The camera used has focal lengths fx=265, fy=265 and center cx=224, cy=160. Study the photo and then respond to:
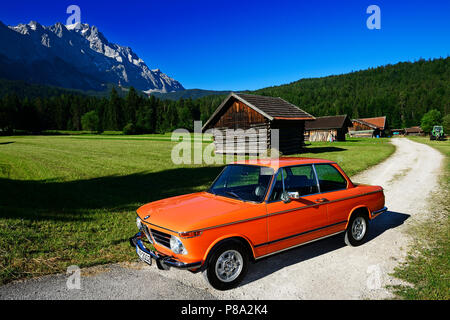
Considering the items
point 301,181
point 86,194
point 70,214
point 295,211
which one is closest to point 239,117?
point 86,194

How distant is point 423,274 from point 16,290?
6182mm

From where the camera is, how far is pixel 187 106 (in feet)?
402

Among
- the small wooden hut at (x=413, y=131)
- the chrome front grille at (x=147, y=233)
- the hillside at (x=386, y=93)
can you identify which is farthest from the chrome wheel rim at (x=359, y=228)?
the hillside at (x=386, y=93)

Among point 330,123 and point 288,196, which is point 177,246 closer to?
point 288,196

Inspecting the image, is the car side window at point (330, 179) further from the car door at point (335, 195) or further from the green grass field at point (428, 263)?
the green grass field at point (428, 263)

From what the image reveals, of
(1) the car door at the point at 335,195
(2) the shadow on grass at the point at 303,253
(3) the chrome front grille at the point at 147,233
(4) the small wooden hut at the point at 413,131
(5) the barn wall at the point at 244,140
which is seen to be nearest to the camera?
(3) the chrome front grille at the point at 147,233

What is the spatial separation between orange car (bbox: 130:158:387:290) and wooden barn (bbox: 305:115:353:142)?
171 feet

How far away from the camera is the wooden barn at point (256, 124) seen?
24.7 meters

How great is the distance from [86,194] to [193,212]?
7456mm

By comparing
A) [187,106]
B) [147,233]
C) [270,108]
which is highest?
[187,106]

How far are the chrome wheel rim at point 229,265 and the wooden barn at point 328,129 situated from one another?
54189 mm

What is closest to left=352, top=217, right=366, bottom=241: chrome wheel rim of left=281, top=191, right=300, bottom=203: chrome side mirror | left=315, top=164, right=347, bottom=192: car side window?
left=315, top=164, right=347, bottom=192: car side window

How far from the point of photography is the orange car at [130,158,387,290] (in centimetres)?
367

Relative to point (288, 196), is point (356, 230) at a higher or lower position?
lower
